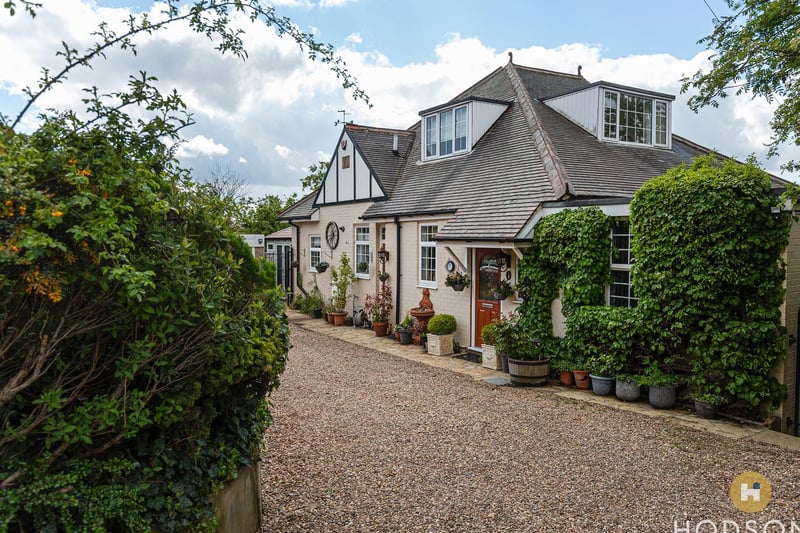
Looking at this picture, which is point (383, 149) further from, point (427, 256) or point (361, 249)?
point (427, 256)

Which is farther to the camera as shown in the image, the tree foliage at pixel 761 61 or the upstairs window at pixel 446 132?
the upstairs window at pixel 446 132

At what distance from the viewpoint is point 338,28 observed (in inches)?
190

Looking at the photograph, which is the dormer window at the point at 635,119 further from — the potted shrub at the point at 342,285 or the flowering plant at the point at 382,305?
the potted shrub at the point at 342,285

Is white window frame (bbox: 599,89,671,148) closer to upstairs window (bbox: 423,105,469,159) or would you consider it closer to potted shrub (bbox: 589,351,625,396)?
upstairs window (bbox: 423,105,469,159)

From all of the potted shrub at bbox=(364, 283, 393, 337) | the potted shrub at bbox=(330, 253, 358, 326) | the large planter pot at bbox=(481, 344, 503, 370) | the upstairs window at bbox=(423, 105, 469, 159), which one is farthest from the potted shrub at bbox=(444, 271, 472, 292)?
the potted shrub at bbox=(330, 253, 358, 326)

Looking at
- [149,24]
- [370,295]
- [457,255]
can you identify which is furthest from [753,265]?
[370,295]

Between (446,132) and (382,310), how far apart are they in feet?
17.4

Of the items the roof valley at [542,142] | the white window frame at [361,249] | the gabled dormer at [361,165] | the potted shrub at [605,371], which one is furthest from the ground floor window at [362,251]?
the potted shrub at [605,371]

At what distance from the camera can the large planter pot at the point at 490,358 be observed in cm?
1105

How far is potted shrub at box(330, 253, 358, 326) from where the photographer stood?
17062 millimetres

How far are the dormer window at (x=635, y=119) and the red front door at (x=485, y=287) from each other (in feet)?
16.3

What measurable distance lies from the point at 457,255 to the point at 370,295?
4.46 m

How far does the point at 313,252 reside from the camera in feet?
65.0

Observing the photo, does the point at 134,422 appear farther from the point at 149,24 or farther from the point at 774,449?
the point at 774,449
